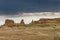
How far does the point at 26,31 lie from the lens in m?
15.7

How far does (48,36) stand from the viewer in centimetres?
1444

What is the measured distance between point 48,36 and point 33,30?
6.20ft

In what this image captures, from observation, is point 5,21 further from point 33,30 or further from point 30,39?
point 30,39

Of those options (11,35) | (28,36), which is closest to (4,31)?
(11,35)

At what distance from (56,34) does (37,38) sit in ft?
4.42

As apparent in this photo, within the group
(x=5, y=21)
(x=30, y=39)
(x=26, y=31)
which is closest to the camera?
(x=30, y=39)

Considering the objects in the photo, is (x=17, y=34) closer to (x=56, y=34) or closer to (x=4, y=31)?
(x=4, y=31)

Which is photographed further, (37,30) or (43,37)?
(37,30)

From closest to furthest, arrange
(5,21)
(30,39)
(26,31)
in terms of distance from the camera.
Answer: (30,39) → (26,31) → (5,21)

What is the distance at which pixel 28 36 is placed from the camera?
1463 centimetres

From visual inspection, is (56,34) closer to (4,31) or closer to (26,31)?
(26,31)

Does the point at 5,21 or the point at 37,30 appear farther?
the point at 5,21

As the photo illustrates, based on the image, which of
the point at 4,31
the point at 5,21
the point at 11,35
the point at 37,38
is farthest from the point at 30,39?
the point at 5,21

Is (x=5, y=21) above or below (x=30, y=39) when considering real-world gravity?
above
